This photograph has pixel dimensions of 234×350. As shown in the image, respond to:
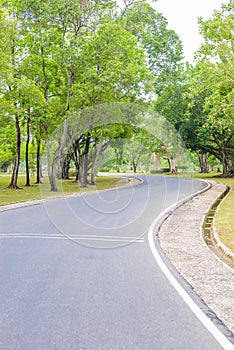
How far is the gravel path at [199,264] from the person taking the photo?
497 centimetres

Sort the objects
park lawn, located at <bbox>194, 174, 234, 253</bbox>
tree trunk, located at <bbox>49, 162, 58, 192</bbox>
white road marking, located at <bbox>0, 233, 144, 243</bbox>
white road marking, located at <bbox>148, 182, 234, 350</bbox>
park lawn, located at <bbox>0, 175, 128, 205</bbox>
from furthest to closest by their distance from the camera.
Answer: tree trunk, located at <bbox>49, 162, 58, 192</bbox> → park lawn, located at <bbox>0, 175, 128, 205</bbox> → park lawn, located at <bbox>194, 174, 234, 253</bbox> → white road marking, located at <bbox>0, 233, 144, 243</bbox> → white road marking, located at <bbox>148, 182, 234, 350</bbox>

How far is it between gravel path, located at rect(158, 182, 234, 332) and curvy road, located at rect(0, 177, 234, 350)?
187mm

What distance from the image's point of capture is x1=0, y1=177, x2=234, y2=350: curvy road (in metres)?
3.84

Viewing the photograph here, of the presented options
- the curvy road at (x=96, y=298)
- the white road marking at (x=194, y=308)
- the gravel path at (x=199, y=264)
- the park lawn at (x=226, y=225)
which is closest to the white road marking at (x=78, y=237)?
the curvy road at (x=96, y=298)

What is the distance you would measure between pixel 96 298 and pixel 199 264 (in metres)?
2.75

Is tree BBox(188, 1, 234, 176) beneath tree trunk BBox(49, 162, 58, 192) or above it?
above

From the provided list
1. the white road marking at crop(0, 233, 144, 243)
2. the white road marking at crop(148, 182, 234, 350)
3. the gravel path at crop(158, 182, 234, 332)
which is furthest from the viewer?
the white road marking at crop(0, 233, 144, 243)

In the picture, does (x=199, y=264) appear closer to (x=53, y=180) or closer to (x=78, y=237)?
(x=78, y=237)

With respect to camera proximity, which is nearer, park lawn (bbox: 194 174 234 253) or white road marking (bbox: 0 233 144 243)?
white road marking (bbox: 0 233 144 243)

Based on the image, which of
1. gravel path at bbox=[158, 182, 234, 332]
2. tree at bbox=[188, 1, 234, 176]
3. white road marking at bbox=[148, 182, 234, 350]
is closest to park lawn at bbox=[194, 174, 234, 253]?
gravel path at bbox=[158, 182, 234, 332]

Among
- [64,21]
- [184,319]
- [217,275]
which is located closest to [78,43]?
[64,21]

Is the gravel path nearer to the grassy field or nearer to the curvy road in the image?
the curvy road

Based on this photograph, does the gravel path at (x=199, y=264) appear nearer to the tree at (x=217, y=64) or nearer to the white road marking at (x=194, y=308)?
the white road marking at (x=194, y=308)

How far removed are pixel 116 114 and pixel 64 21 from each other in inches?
360
